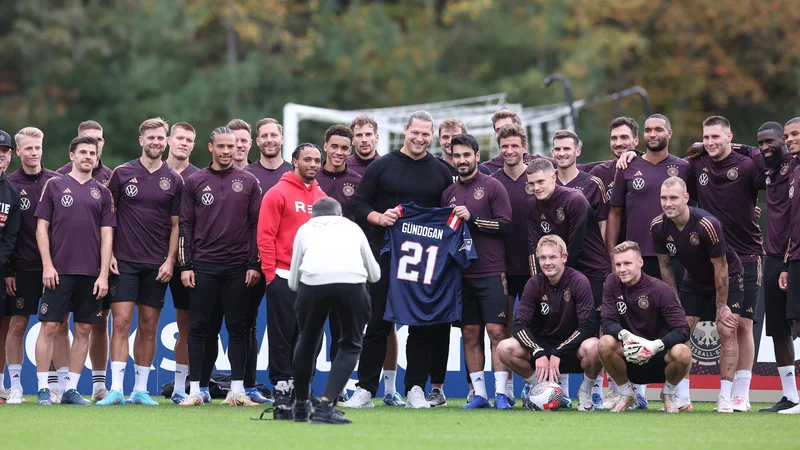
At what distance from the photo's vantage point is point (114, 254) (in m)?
12.1

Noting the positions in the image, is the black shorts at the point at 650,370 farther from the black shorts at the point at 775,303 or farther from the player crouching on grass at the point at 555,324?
the black shorts at the point at 775,303

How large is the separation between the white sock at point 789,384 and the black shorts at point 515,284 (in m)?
2.56

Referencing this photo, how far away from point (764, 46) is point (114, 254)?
3317 centimetres

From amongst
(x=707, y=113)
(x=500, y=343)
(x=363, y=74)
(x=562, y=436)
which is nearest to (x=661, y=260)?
(x=500, y=343)

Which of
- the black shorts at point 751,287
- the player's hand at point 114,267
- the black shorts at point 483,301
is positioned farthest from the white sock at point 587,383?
the player's hand at point 114,267

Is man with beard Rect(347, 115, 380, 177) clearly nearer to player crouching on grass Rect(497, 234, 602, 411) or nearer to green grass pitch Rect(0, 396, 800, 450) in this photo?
player crouching on grass Rect(497, 234, 602, 411)

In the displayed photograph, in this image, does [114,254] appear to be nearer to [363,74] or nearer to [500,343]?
[500,343]

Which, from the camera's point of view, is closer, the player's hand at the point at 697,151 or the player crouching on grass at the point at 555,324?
the player crouching on grass at the point at 555,324

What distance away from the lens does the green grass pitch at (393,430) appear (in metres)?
8.56

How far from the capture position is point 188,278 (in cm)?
1172

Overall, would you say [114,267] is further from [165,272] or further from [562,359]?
[562,359]

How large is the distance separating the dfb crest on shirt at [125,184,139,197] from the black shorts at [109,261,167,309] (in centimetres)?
65

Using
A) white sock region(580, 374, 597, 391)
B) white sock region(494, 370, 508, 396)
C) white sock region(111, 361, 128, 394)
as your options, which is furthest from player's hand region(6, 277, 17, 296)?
white sock region(580, 374, 597, 391)

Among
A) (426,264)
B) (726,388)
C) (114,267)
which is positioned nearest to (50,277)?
(114,267)
